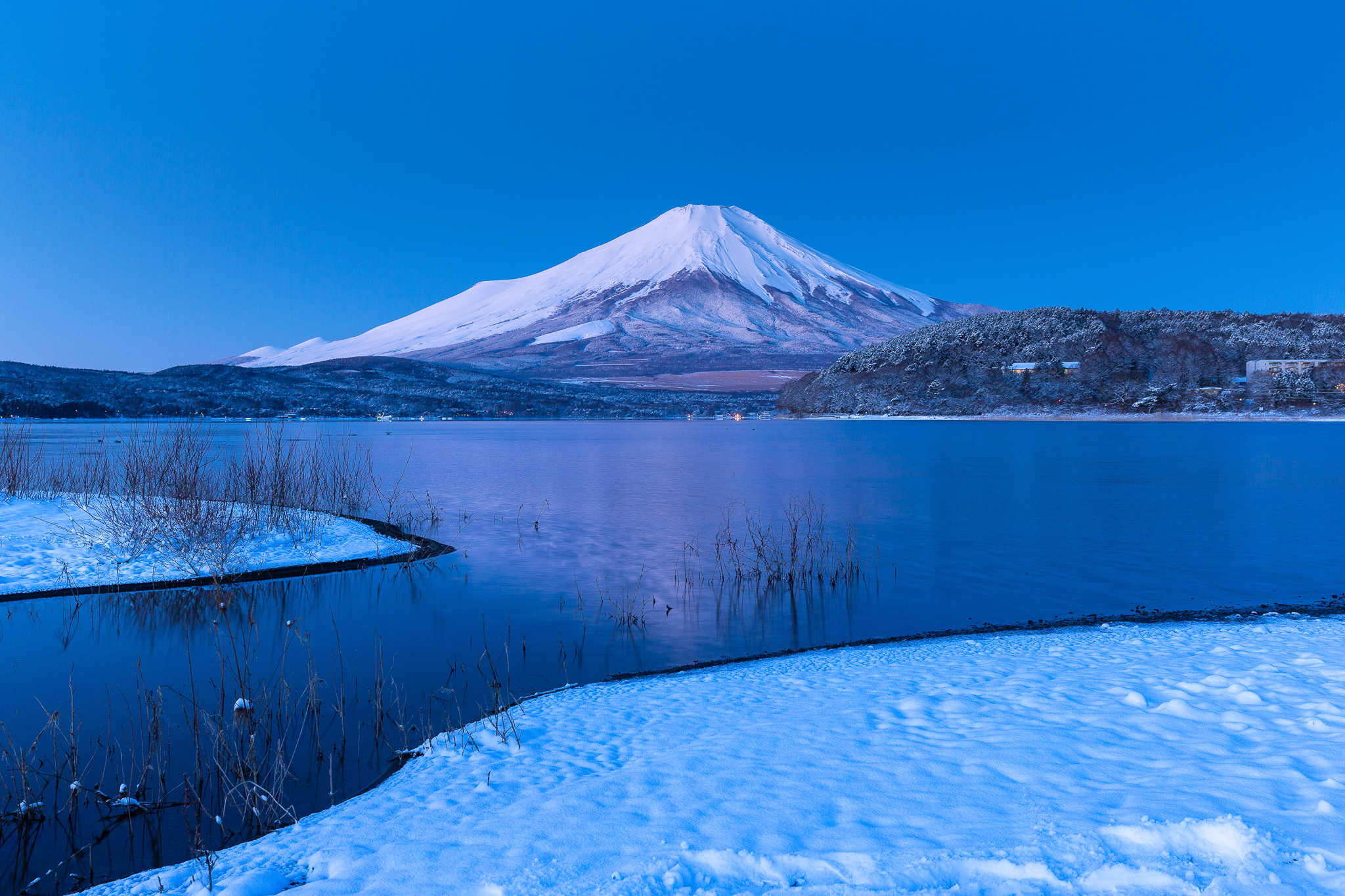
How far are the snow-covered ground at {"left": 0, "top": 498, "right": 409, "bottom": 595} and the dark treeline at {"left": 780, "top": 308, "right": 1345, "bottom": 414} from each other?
7757 centimetres

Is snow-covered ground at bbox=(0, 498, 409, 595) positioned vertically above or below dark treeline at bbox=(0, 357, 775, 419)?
below

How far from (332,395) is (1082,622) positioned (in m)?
123

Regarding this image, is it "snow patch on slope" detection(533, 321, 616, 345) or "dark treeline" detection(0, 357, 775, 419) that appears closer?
"dark treeline" detection(0, 357, 775, 419)

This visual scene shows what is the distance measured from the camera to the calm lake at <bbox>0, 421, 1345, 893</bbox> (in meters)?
5.47

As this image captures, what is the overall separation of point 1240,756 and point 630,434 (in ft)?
192

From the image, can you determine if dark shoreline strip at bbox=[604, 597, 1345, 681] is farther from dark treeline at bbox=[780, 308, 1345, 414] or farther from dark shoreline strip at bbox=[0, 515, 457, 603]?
dark treeline at bbox=[780, 308, 1345, 414]

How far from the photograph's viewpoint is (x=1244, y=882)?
276cm

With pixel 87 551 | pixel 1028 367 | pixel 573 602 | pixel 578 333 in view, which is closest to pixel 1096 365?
pixel 1028 367

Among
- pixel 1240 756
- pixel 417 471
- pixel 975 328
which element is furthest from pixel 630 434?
pixel 1240 756

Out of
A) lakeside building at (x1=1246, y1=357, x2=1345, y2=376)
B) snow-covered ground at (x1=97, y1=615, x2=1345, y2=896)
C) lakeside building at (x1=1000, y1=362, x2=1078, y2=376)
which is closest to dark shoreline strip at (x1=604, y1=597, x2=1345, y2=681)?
snow-covered ground at (x1=97, y1=615, x2=1345, y2=896)

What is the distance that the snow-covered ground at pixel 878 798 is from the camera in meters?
3.00

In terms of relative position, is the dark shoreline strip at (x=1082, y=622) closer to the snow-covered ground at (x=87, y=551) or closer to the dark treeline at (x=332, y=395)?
the snow-covered ground at (x=87, y=551)

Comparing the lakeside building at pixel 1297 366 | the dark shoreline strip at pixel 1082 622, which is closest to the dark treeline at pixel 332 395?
the lakeside building at pixel 1297 366

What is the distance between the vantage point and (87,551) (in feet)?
36.4
